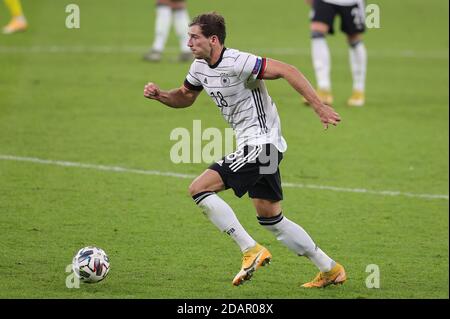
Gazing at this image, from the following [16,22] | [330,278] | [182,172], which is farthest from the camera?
[16,22]

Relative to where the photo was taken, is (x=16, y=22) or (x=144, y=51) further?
(x=16, y=22)

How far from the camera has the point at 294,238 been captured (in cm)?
782

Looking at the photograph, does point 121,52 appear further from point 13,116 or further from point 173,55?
point 13,116

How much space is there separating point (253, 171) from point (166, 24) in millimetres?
11593

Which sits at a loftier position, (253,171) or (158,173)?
(253,171)

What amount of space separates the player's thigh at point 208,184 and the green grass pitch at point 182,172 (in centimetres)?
81

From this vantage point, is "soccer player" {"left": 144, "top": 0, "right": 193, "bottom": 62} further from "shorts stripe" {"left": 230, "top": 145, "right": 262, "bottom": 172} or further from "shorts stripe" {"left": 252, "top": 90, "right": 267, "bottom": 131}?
"shorts stripe" {"left": 230, "top": 145, "right": 262, "bottom": 172}

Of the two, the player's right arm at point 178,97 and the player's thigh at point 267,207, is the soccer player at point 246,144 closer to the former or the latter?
the player's thigh at point 267,207

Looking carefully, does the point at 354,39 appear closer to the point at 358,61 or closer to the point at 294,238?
the point at 358,61

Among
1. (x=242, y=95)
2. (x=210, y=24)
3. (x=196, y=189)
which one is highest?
(x=210, y=24)

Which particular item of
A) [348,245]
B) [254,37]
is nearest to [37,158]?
[348,245]

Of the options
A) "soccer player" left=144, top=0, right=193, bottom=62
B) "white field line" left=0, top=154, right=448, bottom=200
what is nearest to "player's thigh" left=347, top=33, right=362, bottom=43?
"soccer player" left=144, top=0, right=193, bottom=62

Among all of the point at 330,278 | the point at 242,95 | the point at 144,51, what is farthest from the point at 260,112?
the point at 144,51

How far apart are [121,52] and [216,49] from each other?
1274 cm
